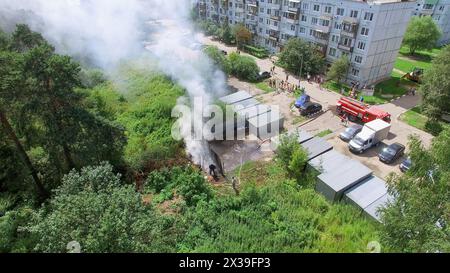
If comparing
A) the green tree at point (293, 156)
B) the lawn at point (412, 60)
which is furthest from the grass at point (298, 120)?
the lawn at point (412, 60)

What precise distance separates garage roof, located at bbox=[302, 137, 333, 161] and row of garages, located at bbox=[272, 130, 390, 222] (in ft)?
0.28

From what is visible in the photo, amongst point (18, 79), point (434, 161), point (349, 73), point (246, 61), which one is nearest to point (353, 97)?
point (349, 73)

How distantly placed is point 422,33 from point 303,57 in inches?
1031

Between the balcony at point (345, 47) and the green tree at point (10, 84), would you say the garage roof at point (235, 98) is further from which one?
A: the green tree at point (10, 84)

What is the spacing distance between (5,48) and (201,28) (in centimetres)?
4220

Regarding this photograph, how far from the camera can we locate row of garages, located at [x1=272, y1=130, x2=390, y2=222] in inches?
741

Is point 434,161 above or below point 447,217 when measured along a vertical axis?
above

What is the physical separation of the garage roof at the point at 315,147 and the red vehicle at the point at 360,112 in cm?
819

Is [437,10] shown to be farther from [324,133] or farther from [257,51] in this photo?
[324,133]

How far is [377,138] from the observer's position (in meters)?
27.0

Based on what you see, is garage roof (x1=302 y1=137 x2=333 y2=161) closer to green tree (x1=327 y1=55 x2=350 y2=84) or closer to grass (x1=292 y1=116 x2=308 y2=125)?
grass (x1=292 y1=116 x2=308 y2=125)

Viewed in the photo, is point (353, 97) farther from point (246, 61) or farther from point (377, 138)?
point (246, 61)

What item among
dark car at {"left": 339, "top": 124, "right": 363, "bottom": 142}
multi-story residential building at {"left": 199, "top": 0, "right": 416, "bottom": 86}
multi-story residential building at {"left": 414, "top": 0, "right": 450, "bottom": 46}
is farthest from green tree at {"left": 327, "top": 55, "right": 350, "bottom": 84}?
multi-story residential building at {"left": 414, "top": 0, "right": 450, "bottom": 46}

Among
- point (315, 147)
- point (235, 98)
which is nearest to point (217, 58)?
point (235, 98)
